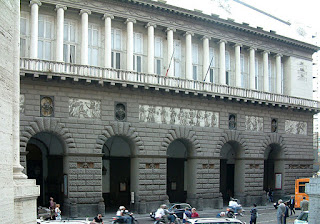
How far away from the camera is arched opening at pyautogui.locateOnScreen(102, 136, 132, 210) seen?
4325 cm

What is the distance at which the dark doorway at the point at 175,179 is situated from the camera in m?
46.9

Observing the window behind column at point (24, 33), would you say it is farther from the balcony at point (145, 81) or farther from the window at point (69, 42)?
the window at point (69, 42)

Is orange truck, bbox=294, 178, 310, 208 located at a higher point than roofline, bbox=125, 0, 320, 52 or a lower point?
lower

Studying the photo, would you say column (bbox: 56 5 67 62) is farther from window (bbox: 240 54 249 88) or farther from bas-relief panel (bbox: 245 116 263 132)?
window (bbox: 240 54 249 88)

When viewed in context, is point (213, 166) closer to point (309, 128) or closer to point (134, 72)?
point (134, 72)

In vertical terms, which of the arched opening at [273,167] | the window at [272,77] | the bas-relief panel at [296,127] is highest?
the window at [272,77]

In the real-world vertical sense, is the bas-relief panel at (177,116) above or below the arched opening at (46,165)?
above

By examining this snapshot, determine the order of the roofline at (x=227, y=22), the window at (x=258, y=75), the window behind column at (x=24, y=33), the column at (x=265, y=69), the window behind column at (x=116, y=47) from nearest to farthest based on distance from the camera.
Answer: the window behind column at (x=24, y=33) < the window behind column at (x=116, y=47) < the roofline at (x=227, y=22) < the column at (x=265, y=69) < the window at (x=258, y=75)

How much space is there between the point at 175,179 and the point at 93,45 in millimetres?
16372

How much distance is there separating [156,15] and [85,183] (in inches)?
607

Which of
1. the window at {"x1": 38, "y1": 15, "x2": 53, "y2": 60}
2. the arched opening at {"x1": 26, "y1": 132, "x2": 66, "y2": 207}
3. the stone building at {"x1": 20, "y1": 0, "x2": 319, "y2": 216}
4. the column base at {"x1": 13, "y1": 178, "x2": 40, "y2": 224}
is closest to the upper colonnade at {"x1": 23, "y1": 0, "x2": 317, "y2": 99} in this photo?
the stone building at {"x1": 20, "y1": 0, "x2": 319, "y2": 216}

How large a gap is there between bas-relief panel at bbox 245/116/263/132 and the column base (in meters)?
36.2

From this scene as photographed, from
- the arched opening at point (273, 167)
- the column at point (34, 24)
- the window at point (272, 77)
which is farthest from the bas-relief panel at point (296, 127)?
the column at point (34, 24)

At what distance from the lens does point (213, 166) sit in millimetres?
42688
